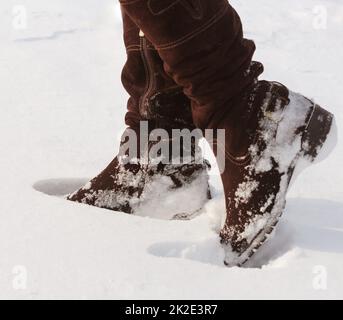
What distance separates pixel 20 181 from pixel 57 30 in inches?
50.2

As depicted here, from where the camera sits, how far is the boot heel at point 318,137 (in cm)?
111

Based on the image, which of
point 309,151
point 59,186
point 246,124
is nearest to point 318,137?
point 309,151

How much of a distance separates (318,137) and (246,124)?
133 mm

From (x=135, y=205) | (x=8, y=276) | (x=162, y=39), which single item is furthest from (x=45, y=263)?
(x=162, y=39)

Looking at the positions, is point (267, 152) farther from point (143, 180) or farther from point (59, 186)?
point (59, 186)

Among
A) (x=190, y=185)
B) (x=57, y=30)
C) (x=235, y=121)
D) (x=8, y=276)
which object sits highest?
(x=57, y=30)

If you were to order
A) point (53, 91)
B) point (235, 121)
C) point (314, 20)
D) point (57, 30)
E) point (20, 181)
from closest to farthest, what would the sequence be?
point (235, 121) < point (20, 181) < point (53, 91) < point (57, 30) < point (314, 20)

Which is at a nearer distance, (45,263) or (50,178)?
(45,263)

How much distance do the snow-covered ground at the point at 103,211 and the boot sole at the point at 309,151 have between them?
0.04 meters

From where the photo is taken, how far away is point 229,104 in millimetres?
1071

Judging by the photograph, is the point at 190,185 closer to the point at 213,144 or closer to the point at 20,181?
the point at 213,144

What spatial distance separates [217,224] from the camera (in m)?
1.20
